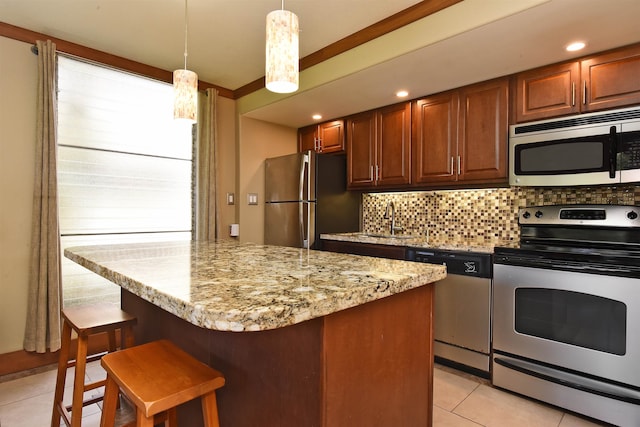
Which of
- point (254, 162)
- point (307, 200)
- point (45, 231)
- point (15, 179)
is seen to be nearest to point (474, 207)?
point (307, 200)

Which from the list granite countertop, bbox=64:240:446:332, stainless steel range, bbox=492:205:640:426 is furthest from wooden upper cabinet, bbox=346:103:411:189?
granite countertop, bbox=64:240:446:332

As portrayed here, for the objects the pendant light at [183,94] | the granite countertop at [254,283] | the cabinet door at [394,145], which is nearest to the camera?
the granite countertop at [254,283]

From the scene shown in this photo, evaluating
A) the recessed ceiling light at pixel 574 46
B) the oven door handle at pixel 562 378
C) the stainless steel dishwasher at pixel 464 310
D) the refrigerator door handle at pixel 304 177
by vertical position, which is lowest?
the oven door handle at pixel 562 378

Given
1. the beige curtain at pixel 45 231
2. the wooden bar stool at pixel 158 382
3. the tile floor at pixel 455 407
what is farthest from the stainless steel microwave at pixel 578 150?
the beige curtain at pixel 45 231

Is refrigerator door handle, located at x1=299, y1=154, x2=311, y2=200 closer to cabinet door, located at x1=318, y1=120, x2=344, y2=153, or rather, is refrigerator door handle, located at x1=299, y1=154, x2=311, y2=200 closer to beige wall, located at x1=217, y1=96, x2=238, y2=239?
cabinet door, located at x1=318, y1=120, x2=344, y2=153

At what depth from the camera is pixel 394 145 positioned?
3.21m

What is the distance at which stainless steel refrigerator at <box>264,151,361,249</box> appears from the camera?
11.3 ft

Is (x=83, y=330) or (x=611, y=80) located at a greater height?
(x=611, y=80)

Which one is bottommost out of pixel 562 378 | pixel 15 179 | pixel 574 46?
pixel 562 378

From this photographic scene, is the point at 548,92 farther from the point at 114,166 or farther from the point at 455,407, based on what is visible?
the point at 114,166

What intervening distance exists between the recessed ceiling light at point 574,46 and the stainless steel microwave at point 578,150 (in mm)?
407

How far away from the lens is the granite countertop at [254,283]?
28.2 inches

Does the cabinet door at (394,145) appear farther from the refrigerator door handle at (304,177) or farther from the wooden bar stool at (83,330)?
the wooden bar stool at (83,330)

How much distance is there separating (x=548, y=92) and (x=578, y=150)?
0.47 meters
